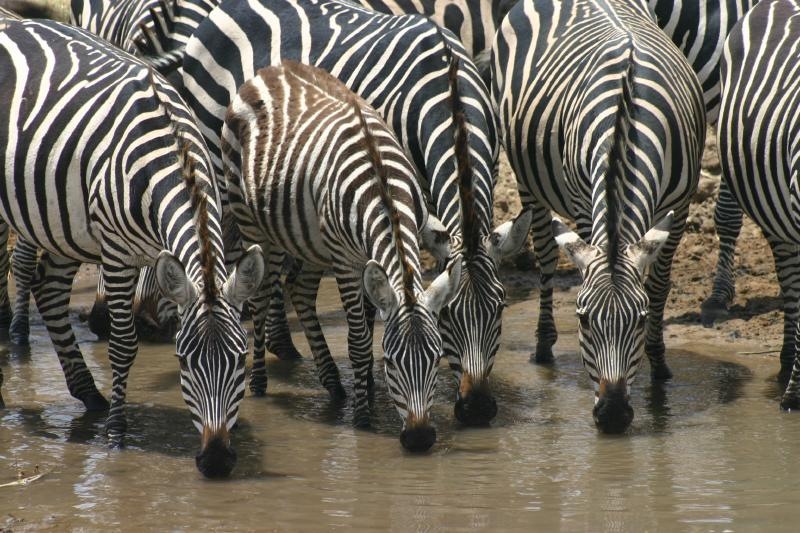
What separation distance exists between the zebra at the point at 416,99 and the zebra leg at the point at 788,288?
2.16 meters

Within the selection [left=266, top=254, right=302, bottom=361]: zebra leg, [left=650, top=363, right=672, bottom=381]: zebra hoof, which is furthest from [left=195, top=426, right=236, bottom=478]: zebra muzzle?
[left=650, top=363, right=672, bottom=381]: zebra hoof

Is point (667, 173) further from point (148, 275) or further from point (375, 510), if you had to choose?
point (148, 275)

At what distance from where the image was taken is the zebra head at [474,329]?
8047 millimetres

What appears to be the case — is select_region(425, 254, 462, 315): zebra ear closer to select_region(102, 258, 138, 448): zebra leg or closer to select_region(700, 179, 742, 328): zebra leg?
select_region(102, 258, 138, 448): zebra leg

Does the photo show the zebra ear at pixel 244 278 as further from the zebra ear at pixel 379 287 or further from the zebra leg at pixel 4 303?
the zebra leg at pixel 4 303

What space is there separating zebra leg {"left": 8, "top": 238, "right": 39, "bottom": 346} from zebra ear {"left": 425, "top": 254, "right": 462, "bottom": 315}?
4542mm

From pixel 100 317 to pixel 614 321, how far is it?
516cm

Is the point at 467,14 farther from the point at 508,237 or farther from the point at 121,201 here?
the point at 121,201

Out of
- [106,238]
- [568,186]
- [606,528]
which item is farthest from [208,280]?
[568,186]

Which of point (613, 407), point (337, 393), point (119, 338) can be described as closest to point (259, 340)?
point (337, 393)

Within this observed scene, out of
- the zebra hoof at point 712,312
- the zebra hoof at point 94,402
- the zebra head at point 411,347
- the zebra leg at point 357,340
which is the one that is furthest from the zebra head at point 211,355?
the zebra hoof at point 712,312

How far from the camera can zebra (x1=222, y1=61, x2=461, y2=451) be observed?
24.5 feet

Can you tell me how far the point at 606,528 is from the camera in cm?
649

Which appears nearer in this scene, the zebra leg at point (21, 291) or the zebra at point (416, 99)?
the zebra at point (416, 99)
